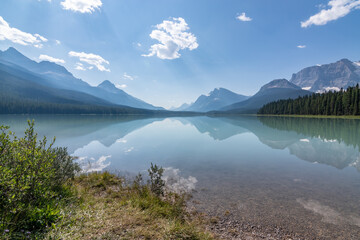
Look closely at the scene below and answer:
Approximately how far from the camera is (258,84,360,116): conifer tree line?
312 feet

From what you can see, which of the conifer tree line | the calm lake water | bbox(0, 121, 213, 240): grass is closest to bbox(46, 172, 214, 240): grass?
bbox(0, 121, 213, 240): grass

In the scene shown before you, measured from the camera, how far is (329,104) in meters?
111

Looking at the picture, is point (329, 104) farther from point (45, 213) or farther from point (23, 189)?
point (23, 189)

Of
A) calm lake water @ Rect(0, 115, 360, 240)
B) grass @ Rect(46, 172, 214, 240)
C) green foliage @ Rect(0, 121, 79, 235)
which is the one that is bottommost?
calm lake water @ Rect(0, 115, 360, 240)

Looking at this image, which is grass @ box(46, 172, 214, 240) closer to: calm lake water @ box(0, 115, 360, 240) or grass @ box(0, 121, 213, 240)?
grass @ box(0, 121, 213, 240)

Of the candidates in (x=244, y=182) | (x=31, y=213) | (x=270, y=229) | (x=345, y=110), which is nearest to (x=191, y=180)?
(x=244, y=182)

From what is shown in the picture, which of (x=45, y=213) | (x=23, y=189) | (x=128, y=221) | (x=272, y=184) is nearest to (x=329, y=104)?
(x=272, y=184)

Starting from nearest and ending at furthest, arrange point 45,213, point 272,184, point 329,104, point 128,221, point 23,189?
point 23,189
point 45,213
point 128,221
point 272,184
point 329,104

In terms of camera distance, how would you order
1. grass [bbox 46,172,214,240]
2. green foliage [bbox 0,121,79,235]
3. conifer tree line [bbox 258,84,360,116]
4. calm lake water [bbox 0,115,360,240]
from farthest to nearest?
conifer tree line [bbox 258,84,360,116]
calm lake water [bbox 0,115,360,240]
grass [bbox 46,172,214,240]
green foliage [bbox 0,121,79,235]

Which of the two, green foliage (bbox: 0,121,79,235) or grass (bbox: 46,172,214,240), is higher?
green foliage (bbox: 0,121,79,235)

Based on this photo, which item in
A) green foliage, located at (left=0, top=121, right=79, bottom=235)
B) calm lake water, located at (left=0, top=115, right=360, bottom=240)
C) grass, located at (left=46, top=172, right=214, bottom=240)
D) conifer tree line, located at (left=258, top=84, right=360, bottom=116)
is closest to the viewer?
green foliage, located at (left=0, top=121, right=79, bottom=235)

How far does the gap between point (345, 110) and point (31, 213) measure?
488 ft

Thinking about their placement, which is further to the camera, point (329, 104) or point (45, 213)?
point (329, 104)

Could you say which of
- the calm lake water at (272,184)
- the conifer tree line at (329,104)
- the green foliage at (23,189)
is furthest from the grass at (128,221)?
the conifer tree line at (329,104)
